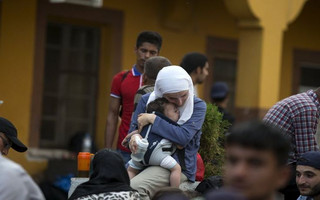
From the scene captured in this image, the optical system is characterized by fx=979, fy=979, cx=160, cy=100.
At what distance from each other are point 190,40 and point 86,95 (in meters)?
1.73

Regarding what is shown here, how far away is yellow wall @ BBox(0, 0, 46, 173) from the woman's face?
18.7 feet

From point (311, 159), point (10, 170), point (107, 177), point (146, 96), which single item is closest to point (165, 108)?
point (146, 96)

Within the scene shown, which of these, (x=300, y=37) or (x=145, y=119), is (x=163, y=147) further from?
(x=300, y=37)

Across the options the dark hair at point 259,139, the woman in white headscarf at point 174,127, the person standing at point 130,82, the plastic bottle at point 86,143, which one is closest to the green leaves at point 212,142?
the woman in white headscarf at point 174,127

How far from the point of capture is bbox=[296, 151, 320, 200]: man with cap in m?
6.55

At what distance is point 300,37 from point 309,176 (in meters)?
8.71

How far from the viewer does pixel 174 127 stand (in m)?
6.34

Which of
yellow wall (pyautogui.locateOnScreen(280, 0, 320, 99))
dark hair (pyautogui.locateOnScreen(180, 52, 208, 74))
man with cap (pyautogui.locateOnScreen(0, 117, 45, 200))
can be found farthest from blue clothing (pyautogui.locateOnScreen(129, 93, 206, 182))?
yellow wall (pyautogui.locateOnScreen(280, 0, 320, 99))

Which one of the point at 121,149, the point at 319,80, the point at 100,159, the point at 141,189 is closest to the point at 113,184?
the point at 100,159

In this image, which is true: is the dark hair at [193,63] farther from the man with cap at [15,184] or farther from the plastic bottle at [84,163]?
the man with cap at [15,184]

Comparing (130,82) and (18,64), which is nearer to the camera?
(130,82)

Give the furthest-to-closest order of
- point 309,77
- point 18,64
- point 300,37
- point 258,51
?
point 309,77 < point 300,37 < point 258,51 < point 18,64

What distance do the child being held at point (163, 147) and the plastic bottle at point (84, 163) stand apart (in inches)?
14.7

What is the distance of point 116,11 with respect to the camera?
1292 centimetres
